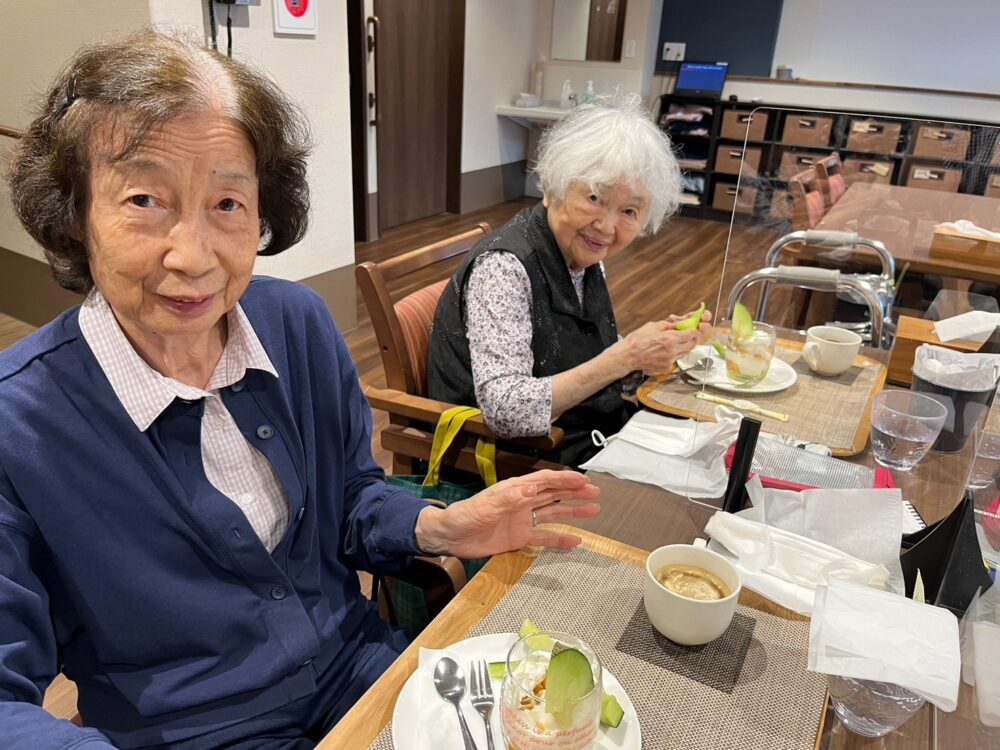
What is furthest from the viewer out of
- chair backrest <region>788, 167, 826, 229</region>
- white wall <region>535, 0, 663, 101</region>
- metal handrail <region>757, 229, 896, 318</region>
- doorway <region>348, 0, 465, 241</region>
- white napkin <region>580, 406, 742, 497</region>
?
white wall <region>535, 0, 663, 101</region>

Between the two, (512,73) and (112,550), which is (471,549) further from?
(512,73)

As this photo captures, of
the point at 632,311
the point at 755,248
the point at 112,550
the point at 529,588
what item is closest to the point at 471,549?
the point at 529,588

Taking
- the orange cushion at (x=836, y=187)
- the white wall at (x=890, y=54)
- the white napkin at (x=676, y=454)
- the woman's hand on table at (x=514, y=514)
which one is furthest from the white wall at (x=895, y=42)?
the woman's hand on table at (x=514, y=514)

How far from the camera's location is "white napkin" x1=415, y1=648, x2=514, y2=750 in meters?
→ 0.68

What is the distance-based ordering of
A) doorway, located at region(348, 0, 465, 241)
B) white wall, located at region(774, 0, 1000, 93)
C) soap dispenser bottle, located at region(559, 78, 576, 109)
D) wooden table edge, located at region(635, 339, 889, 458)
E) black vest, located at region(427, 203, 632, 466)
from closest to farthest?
wooden table edge, located at region(635, 339, 889, 458), black vest, located at region(427, 203, 632, 466), doorway, located at region(348, 0, 465, 241), white wall, located at region(774, 0, 1000, 93), soap dispenser bottle, located at region(559, 78, 576, 109)

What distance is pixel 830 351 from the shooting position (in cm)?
150

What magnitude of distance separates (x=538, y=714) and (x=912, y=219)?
1.81 m

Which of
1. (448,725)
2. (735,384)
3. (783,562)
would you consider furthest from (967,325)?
(448,725)

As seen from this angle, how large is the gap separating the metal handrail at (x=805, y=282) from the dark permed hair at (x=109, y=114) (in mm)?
1057

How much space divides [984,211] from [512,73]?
228 inches

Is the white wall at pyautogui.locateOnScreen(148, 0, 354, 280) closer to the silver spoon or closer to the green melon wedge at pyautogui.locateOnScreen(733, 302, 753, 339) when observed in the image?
the green melon wedge at pyautogui.locateOnScreen(733, 302, 753, 339)

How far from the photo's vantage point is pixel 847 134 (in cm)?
203

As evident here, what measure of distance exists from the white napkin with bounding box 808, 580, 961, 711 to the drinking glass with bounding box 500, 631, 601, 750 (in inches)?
8.5

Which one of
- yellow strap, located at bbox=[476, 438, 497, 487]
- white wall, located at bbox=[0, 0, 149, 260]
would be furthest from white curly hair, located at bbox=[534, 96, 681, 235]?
white wall, located at bbox=[0, 0, 149, 260]
